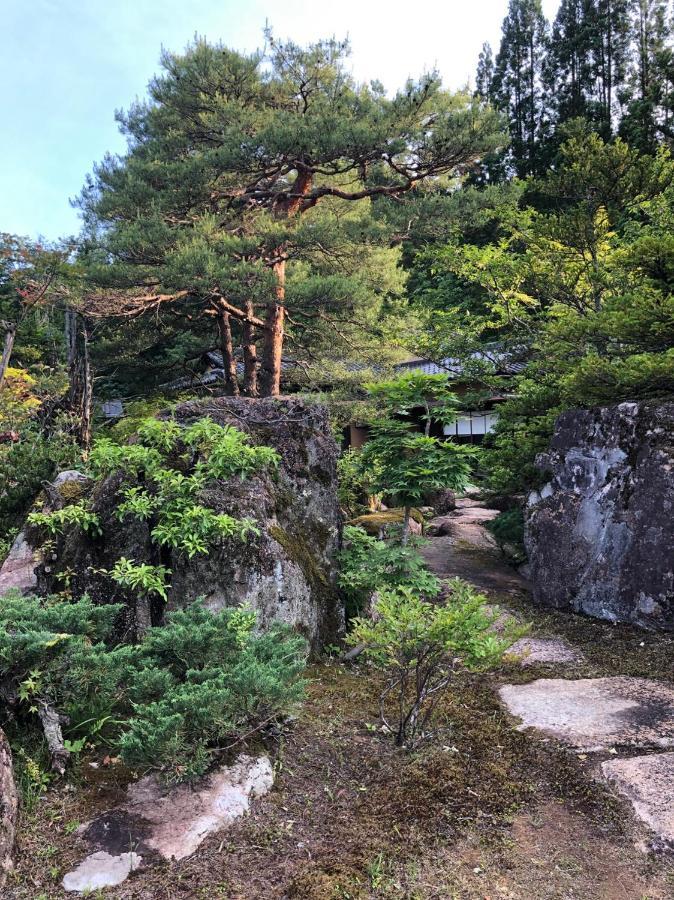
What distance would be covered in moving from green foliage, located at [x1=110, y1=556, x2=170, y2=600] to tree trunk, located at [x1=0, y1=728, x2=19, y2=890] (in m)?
1.23

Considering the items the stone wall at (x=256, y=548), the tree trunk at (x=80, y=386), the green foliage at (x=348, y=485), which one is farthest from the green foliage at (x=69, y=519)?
the green foliage at (x=348, y=485)

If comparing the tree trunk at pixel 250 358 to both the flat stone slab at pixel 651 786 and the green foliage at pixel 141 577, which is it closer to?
the green foliage at pixel 141 577

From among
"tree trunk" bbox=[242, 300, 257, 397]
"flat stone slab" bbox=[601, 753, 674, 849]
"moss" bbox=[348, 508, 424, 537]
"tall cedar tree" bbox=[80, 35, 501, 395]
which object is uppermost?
"tall cedar tree" bbox=[80, 35, 501, 395]

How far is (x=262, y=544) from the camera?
166 inches

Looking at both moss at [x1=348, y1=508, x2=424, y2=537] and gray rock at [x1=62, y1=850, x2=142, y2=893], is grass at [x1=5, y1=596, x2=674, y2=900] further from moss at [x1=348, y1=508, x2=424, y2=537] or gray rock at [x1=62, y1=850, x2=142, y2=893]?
moss at [x1=348, y1=508, x2=424, y2=537]

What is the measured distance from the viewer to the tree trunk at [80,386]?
748 cm

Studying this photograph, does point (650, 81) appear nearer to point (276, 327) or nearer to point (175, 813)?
point (276, 327)

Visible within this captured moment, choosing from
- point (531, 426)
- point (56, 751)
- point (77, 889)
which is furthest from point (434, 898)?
point (531, 426)

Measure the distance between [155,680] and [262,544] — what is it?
153 cm

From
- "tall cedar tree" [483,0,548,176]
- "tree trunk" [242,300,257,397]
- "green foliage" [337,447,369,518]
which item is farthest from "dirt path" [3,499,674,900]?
"tall cedar tree" [483,0,548,176]

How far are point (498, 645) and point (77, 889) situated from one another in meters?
2.27

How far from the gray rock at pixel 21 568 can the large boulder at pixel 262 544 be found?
0.35 m

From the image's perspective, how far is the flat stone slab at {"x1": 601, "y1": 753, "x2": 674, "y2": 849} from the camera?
2637mm

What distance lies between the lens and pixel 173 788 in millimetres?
2727
